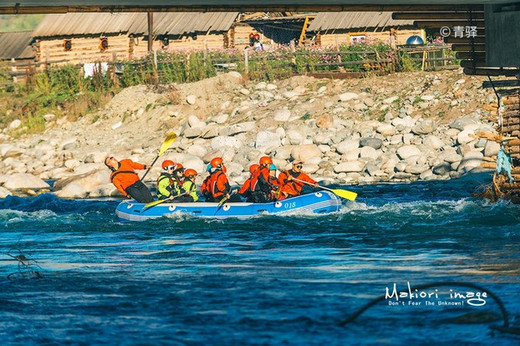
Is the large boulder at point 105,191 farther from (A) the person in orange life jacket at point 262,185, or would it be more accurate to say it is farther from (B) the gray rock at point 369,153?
(B) the gray rock at point 369,153

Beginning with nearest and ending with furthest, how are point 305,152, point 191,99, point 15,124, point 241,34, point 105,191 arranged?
point 105,191 → point 305,152 → point 191,99 → point 15,124 → point 241,34

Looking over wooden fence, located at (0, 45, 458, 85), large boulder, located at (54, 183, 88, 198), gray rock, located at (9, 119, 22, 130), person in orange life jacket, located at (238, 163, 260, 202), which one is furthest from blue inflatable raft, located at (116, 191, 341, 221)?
gray rock, located at (9, 119, 22, 130)

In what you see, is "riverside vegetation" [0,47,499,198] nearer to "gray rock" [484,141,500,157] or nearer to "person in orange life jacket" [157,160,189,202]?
"gray rock" [484,141,500,157]

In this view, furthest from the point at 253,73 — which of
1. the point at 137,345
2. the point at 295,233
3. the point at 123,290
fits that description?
the point at 137,345

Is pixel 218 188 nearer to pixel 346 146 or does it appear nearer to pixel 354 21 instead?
pixel 346 146

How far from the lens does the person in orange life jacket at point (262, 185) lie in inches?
798

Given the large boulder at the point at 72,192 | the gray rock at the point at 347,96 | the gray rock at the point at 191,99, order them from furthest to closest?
1. the gray rock at the point at 191,99
2. the gray rock at the point at 347,96
3. the large boulder at the point at 72,192

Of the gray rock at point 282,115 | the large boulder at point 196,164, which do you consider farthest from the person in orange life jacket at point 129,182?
the gray rock at point 282,115

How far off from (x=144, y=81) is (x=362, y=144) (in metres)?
12.6

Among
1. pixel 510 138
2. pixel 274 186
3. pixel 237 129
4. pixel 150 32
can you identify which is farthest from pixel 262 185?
pixel 150 32

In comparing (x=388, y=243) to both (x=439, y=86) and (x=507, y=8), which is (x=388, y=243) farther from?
(x=439, y=86)

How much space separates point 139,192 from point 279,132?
30.9ft

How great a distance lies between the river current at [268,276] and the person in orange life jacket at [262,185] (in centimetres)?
77

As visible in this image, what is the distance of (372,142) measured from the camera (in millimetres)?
27656
